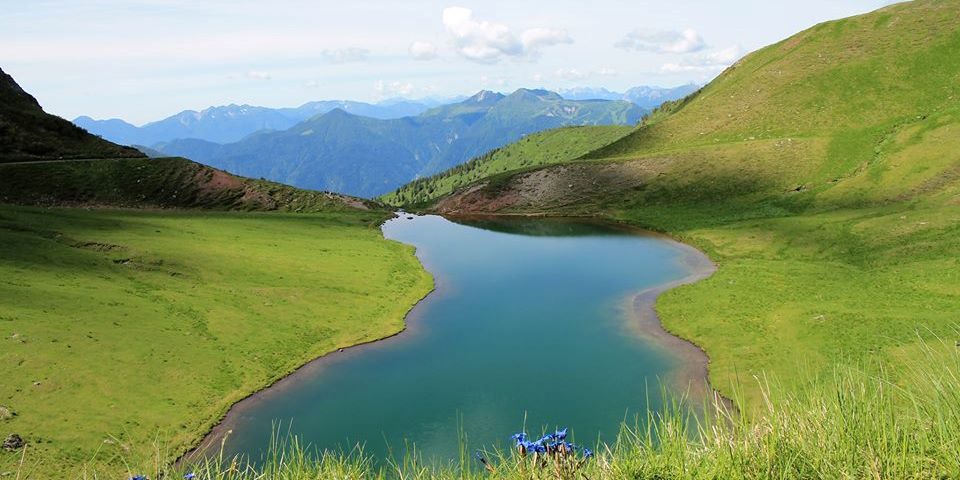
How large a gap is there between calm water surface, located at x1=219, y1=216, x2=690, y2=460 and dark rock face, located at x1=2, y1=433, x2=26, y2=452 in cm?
929

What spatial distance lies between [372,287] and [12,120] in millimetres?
102129

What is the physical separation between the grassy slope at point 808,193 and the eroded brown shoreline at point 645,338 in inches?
52.3

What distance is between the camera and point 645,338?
1768 inches

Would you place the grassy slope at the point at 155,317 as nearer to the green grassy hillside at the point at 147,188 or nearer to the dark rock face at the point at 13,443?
the dark rock face at the point at 13,443

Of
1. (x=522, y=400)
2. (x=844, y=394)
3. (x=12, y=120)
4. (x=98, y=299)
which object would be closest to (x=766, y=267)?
(x=522, y=400)

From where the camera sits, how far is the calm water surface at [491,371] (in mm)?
32000

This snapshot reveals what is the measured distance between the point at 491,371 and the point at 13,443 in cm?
2648

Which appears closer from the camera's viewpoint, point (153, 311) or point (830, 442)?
point (830, 442)

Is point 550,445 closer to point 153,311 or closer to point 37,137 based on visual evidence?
point 153,311

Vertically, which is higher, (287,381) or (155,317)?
(155,317)

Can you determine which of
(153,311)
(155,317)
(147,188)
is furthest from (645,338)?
(147,188)

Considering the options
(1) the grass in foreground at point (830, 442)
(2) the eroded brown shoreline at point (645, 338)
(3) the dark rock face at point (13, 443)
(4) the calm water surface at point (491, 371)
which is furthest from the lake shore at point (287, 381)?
(1) the grass in foreground at point (830, 442)

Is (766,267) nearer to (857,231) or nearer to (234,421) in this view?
(857,231)

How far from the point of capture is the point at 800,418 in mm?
7047
